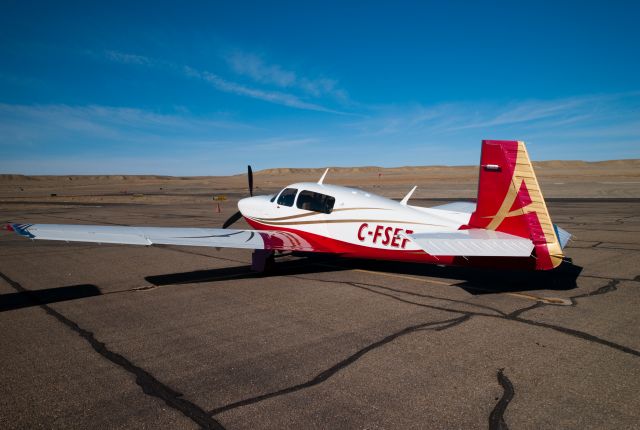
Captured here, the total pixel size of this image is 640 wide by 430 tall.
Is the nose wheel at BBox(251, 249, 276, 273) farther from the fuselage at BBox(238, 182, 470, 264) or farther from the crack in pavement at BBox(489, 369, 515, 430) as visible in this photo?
the crack in pavement at BBox(489, 369, 515, 430)

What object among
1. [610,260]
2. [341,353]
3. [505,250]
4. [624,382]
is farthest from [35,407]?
[610,260]

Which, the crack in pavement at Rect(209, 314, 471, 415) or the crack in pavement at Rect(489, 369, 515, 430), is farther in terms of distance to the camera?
the crack in pavement at Rect(209, 314, 471, 415)

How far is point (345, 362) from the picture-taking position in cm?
488

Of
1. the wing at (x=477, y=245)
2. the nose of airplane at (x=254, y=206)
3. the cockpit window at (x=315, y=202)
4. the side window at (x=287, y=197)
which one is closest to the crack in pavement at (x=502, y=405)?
the wing at (x=477, y=245)

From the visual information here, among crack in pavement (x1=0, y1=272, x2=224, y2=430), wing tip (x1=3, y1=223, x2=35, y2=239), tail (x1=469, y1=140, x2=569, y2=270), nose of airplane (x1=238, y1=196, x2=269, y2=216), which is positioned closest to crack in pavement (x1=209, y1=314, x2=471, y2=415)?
crack in pavement (x1=0, y1=272, x2=224, y2=430)

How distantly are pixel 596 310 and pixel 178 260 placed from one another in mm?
10130

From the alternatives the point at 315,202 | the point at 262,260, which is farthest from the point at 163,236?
the point at 315,202

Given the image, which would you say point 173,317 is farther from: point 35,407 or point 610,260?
point 610,260

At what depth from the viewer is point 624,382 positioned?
169 inches

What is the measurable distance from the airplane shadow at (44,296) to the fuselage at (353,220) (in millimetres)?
4612

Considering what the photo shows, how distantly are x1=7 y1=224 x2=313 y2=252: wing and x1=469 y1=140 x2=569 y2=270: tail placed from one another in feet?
13.9

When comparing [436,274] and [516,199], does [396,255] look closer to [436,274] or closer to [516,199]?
[436,274]

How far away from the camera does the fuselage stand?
27.8 feet

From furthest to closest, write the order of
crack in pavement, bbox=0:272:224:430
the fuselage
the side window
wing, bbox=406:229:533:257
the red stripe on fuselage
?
the side window → the fuselage → the red stripe on fuselage → wing, bbox=406:229:533:257 → crack in pavement, bbox=0:272:224:430
